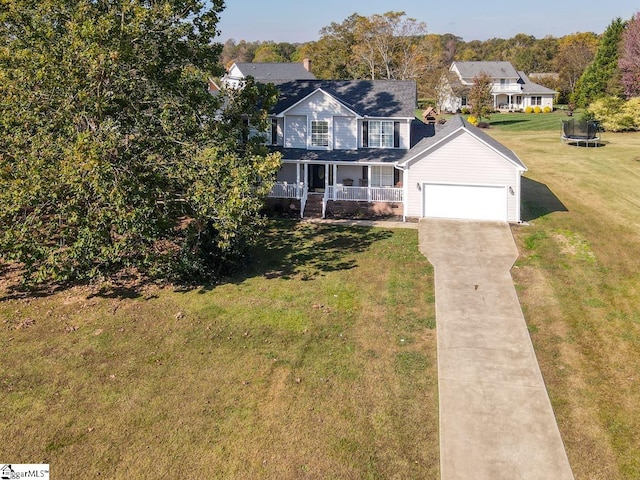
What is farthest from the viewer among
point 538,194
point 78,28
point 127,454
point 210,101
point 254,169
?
point 538,194

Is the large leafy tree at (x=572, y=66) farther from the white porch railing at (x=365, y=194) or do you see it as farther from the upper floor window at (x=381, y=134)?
the white porch railing at (x=365, y=194)

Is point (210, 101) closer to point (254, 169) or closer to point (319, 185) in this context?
point (254, 169)

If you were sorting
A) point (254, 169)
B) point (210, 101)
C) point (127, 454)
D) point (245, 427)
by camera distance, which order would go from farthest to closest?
1. point (210, 101)
2. point (254, 169)
3. point (245, 427)
4. point (127, 454)

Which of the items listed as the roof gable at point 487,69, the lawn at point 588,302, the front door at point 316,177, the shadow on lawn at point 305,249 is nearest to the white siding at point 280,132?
the front door at point 316,177

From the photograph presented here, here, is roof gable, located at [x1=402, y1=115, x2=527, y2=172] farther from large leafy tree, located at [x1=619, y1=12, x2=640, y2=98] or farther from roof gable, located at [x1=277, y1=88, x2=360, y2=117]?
large leafy tree, located at [x1=619, y1=12, x2=640, y2=98]

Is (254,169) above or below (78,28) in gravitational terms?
below

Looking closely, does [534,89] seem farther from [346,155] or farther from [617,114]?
[346,155]

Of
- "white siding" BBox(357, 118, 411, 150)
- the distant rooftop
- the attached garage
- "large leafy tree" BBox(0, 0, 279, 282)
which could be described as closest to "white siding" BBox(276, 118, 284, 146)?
"white siding" BBox(357, 118, 411, 150)

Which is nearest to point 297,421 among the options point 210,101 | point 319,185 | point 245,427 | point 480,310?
point 245,427
